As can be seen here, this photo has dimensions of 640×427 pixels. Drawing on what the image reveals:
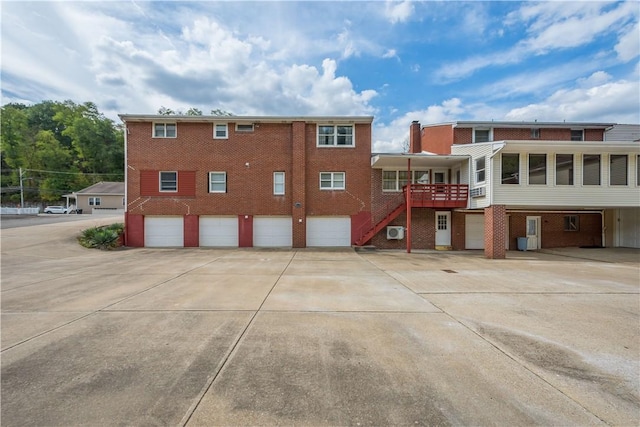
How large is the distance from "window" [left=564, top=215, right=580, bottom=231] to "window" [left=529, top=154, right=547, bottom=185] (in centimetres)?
602

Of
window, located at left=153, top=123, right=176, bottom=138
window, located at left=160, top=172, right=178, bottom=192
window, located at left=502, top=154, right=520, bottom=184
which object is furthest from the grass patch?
window, located at left=502, top=154, right=520, bottom=184

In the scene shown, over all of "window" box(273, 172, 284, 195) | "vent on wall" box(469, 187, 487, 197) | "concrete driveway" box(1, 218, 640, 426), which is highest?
"window" box(273, 172, 284, 195)

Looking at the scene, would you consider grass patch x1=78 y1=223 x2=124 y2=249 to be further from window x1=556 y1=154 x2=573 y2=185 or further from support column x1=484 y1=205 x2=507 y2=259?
window x1=556 y1=154 x2=573 y2=185

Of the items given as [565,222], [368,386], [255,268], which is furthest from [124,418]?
[565,222]

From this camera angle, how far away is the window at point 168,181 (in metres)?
16.3

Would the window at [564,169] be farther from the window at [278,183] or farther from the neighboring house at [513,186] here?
the window at [278,183]

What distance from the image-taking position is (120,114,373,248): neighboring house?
16172 mm

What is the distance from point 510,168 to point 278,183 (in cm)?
1179

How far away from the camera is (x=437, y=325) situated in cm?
464

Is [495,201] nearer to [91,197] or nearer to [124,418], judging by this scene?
[124,418]

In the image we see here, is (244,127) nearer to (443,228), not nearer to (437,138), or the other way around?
(437,138)

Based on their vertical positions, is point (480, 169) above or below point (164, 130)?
below

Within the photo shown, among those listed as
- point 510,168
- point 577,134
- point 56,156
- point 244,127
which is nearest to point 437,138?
point 510,168

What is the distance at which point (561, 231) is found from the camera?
16.6 m
